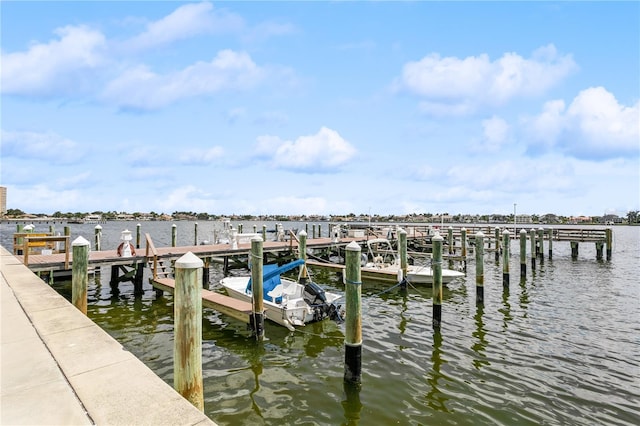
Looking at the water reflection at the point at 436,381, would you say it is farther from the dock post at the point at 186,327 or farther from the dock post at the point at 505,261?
the dock post at the point at 505,261

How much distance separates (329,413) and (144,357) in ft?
18.0

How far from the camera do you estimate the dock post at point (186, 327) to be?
198 inches

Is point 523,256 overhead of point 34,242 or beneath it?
beneath

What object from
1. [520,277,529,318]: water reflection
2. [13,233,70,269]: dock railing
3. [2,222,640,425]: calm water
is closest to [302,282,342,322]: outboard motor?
[2,222,640,425]: calm water

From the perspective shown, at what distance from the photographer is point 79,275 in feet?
31.0

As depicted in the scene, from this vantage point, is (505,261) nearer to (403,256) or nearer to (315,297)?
(403,256)

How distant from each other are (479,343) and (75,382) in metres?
10.6

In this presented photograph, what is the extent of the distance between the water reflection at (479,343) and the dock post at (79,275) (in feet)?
34.1

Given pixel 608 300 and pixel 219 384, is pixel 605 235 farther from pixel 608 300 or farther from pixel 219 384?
pixel 219 384

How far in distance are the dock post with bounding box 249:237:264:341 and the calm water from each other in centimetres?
45

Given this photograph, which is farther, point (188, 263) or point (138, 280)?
point (138, 280)

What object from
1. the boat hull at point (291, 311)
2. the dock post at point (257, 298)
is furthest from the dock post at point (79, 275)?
the boat hull at point (291, 311)

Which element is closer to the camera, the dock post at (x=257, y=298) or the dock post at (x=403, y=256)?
the dock post at (x=257, y=298)

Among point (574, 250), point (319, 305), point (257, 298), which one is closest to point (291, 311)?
point (319, 305)
